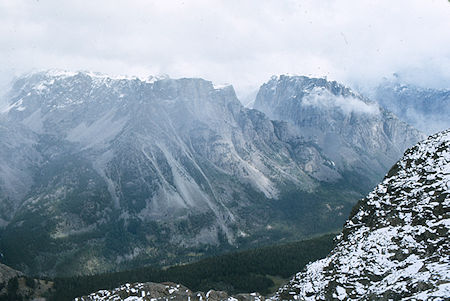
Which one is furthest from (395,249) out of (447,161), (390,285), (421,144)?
(421,144)

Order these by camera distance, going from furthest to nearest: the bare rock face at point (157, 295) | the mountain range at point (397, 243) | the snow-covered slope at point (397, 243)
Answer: the bare rock face at point (157, 295) < the snow-covered slope at point (397, 243) < the mountain range at point (397, 243)

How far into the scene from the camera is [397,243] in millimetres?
39188

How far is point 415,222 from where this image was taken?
1553 inches

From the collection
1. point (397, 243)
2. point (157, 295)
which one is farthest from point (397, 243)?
point (157, 295)

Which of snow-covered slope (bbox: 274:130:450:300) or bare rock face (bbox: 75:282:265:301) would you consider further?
bare rock face (bbox: 75:282:265:301)

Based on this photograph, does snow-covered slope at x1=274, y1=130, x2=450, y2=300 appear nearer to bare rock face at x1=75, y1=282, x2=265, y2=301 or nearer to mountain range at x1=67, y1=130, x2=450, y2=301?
mountain range at x1=67, y1=130, x2=450, y2=301

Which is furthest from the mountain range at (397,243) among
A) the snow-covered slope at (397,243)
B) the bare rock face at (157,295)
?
A: the bare rock face at (157,295)

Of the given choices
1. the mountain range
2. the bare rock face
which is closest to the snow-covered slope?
the mountain range

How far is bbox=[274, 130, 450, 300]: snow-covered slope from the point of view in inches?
1293

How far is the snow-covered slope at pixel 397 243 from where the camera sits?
32844mm

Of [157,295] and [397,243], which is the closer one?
[397,243]

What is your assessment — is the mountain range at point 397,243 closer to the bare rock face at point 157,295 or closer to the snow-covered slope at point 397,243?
the snow-covered slope at point 397,243

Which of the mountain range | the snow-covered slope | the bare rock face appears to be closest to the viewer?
the mountain range

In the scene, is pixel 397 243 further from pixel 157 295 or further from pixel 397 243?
pixel 157 295
